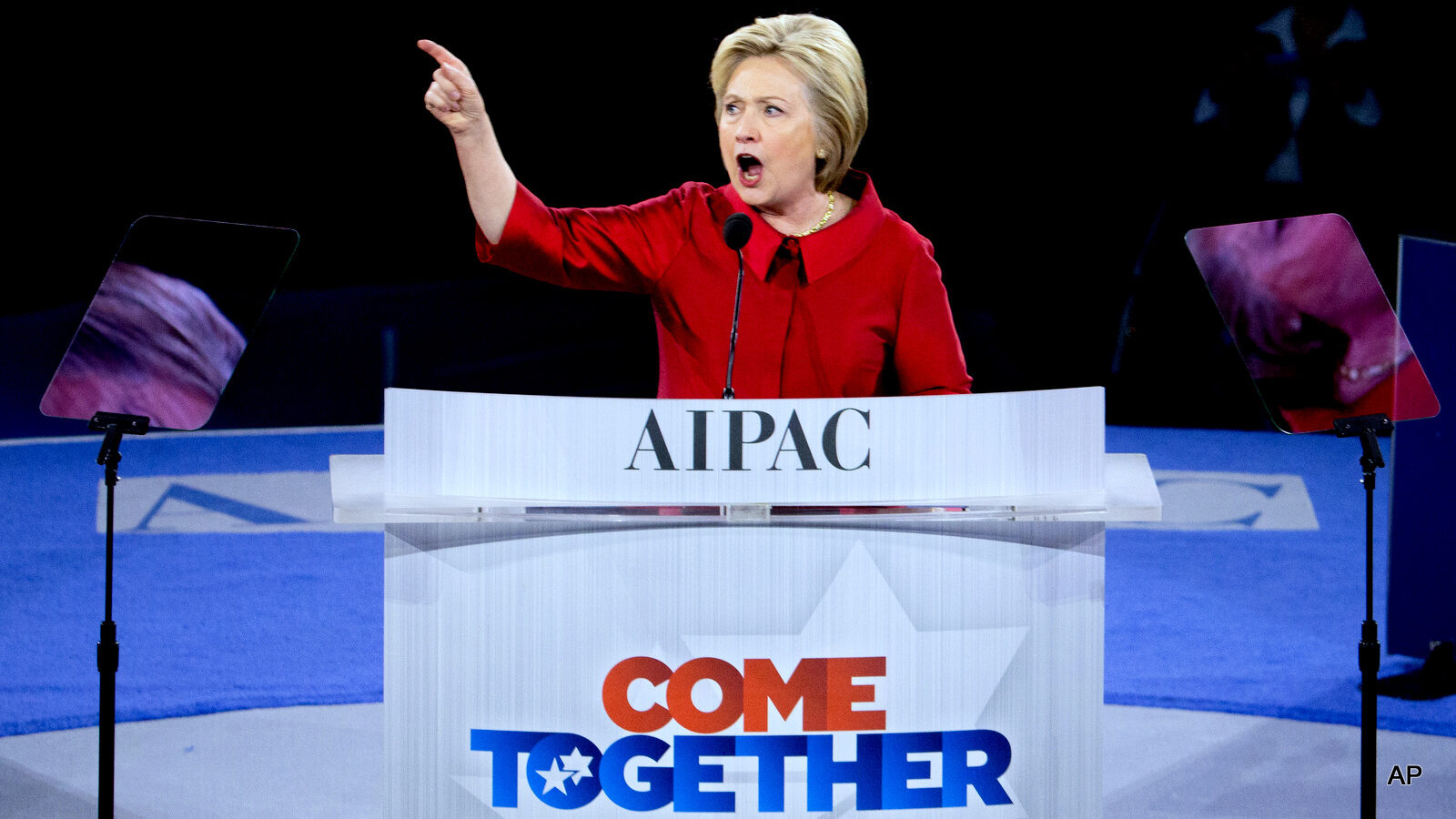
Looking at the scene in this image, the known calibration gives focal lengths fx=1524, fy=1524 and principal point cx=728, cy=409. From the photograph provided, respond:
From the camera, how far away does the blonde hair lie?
3023 mm

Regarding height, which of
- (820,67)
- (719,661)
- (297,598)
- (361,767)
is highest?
(820,67)

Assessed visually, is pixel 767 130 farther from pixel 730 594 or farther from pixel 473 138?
pixel 730 594

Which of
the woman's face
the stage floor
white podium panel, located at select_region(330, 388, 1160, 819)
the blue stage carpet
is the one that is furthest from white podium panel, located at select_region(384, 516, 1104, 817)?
the blue stage carpet

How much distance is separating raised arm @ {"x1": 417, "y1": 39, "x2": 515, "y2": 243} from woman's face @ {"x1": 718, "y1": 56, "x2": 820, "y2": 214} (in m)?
0.48

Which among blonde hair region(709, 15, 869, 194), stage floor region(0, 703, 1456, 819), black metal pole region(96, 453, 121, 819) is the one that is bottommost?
stage floor region(0, 703, 1456, 819)

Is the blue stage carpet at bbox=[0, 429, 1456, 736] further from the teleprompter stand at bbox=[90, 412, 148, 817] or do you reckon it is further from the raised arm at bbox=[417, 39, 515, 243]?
the raised arm at bbox=[417, 39, 515, 243]

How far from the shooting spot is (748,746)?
2156mm

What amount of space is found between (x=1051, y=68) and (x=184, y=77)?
448 centimetres

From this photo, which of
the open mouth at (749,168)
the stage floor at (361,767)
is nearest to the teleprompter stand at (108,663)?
the stage floor at (361,767)

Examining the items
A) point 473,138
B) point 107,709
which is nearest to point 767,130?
point 473,138

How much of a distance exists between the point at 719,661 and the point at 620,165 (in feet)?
20.2

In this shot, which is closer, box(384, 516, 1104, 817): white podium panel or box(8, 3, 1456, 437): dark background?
box(384, 516, 1104, 817): white podium panel

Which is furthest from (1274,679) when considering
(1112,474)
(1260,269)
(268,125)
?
(268,125)

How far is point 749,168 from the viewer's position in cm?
309
